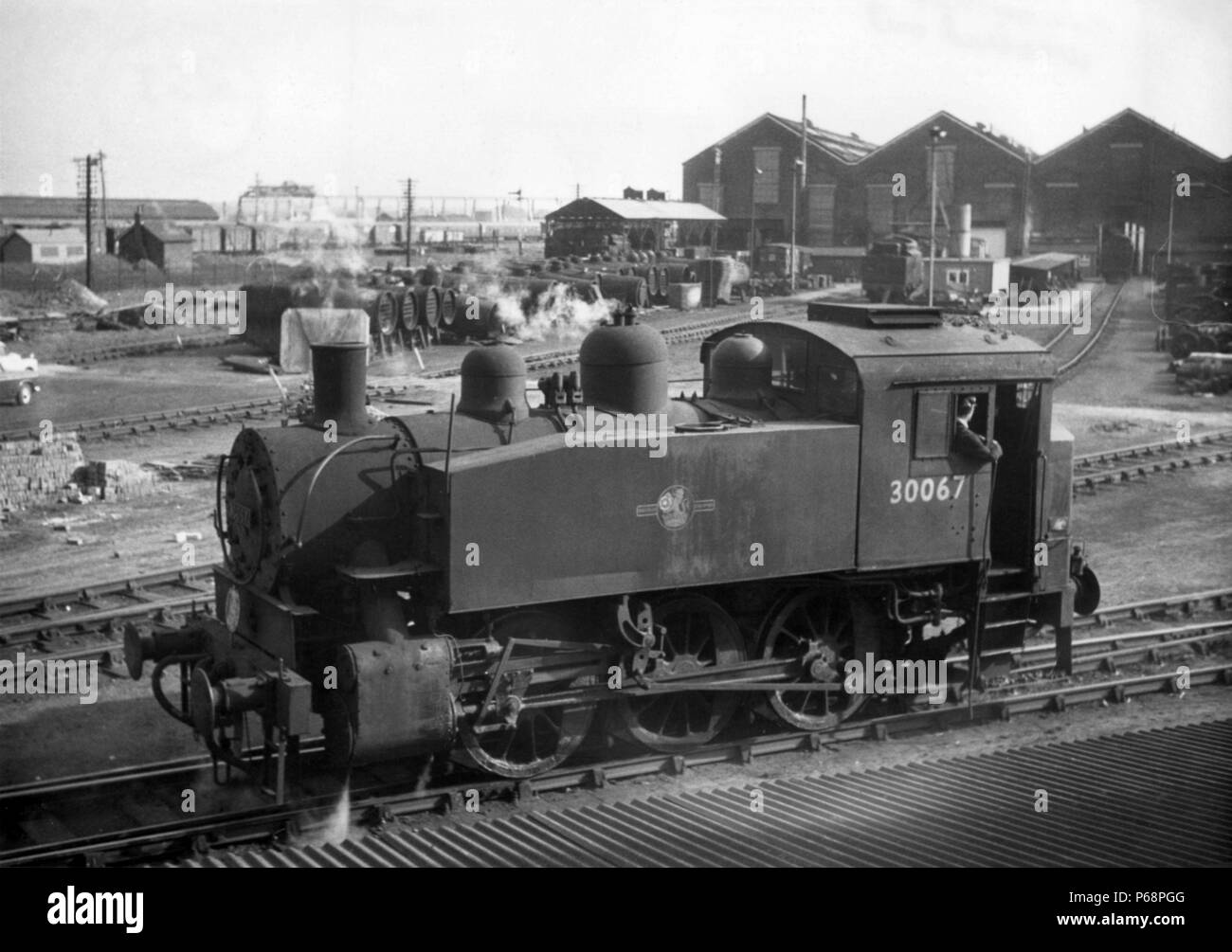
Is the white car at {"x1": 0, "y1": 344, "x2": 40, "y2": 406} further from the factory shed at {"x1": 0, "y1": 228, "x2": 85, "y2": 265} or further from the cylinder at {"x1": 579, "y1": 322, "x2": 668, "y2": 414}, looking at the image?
the factory shed at {"x1": 0, "y1": 228, "x2": 85, "y2": 265}

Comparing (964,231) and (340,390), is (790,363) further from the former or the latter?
(964,231)

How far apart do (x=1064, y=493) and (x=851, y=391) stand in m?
2.32

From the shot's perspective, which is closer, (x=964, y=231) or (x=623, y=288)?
(x=623, y=288)

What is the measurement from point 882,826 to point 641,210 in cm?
2777

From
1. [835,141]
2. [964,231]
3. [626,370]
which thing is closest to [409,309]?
[835,141]

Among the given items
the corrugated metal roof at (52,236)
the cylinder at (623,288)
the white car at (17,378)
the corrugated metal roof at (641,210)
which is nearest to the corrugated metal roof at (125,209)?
the corrugated metal roof at (52,236)

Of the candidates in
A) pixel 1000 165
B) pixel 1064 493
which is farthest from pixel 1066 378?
pixel 1064 493

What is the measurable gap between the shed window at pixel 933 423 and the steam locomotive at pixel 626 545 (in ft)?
0.08

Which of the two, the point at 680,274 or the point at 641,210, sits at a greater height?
the point at 641,210

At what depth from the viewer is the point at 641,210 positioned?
114 feet

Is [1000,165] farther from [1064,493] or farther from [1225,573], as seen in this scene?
[1064,493]

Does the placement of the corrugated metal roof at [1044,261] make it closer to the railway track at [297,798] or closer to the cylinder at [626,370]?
the railway track at [297,798]
